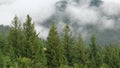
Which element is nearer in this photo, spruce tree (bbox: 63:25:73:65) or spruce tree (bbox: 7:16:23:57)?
spruce tree (bbox: 7:16:23:57)

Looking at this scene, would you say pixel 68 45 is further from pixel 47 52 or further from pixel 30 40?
pixel 30 40

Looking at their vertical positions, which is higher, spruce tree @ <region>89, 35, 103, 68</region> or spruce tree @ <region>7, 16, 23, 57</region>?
spruce tree @ <region>7, 16, 23, 57</region>

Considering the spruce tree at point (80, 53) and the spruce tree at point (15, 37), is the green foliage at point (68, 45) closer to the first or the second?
the spruce tree at point (80, 53)

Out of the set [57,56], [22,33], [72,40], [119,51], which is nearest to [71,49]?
[72,40]

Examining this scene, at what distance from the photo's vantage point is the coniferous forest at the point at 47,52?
255ft

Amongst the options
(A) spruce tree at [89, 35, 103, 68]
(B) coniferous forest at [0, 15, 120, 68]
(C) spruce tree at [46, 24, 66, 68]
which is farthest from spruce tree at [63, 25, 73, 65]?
(C) spruce tree at [46, 24, 66, 68]

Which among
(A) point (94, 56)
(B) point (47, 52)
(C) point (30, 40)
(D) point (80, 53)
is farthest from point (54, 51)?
(A) point (94, 56)

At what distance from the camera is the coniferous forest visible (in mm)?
77844

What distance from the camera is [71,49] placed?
9362 cm

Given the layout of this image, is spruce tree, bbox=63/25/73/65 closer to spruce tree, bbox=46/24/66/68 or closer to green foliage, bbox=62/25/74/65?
green foliage, bbox=62/25/74/65

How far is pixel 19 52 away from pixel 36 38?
5639 millimetres

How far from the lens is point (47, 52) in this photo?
285ft

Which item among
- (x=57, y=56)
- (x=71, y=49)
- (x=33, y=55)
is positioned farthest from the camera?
(x=71, y=49)

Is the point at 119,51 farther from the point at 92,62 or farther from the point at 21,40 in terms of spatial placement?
the point at 21,40
